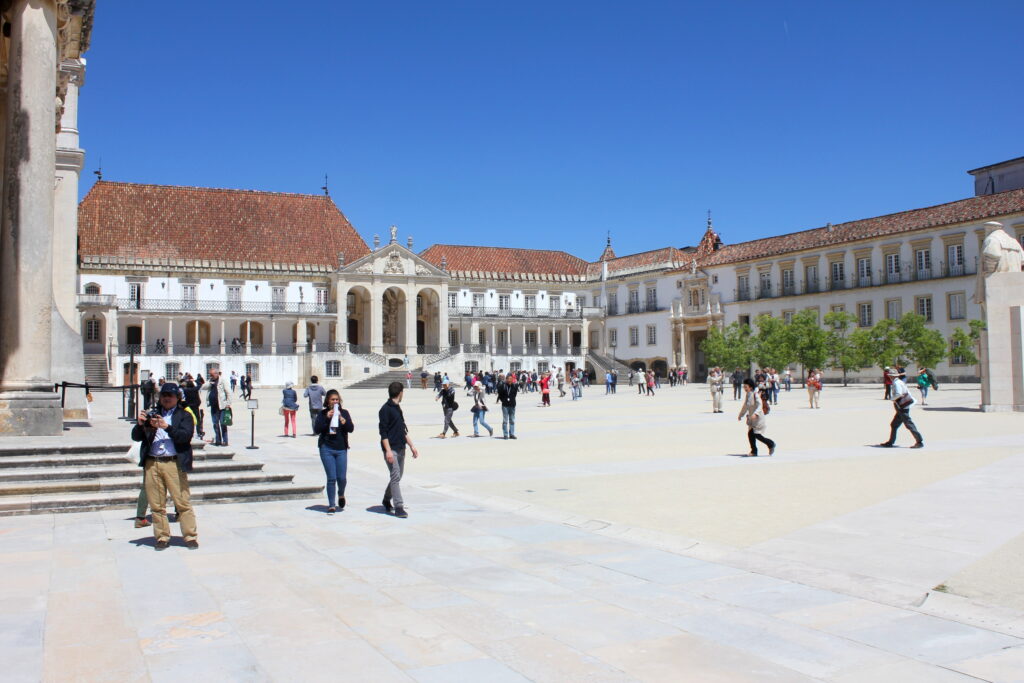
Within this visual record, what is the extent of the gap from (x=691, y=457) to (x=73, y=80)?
14103 mm

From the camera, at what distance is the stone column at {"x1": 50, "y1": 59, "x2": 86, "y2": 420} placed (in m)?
15.6

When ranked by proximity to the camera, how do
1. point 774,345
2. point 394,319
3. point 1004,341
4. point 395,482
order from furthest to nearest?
point 394,319, point 774,345, point 1004,341, point 395,482

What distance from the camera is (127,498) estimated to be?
9.16 metres

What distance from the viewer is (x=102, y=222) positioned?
55500 millimetres

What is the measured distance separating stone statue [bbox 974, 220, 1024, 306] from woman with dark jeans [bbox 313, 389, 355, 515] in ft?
66.9

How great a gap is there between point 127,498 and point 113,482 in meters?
0.49

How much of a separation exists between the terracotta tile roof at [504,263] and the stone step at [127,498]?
186ft

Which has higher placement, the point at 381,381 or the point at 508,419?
the point at 381,381

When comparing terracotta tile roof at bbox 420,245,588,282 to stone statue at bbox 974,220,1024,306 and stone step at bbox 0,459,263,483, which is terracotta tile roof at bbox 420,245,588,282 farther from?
stone step at bbox 0,459,263,483

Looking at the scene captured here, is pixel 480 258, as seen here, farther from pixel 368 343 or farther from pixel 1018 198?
pixel 1018 198

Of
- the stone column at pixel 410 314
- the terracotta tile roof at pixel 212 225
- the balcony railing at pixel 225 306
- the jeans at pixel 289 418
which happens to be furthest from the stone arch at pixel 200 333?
the jeans at pixel 289 418

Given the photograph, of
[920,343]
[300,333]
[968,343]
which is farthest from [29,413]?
[300,333]

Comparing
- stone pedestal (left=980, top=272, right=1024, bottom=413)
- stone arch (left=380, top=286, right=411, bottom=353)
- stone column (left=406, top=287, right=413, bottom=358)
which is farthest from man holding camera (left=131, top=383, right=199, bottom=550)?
stone column (left=406, top=287, right=413, bottom=358)

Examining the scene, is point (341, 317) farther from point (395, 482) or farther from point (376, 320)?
point (395, 482)
